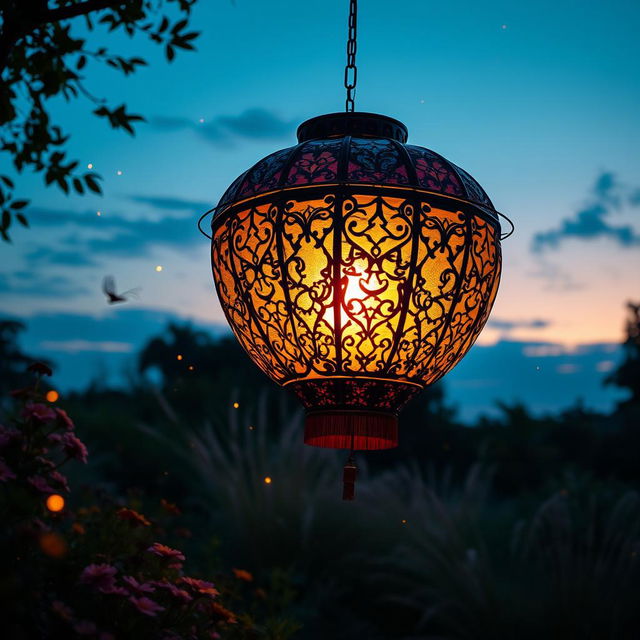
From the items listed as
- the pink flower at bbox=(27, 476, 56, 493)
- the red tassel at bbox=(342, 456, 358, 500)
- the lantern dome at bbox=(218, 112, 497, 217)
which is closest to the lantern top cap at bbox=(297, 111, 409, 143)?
the lantern dome at bbox=(218, 112, 497, 217)

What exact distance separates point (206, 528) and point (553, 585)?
269 centimetres

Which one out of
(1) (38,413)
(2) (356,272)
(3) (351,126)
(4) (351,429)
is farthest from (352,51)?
(1) (38,413)

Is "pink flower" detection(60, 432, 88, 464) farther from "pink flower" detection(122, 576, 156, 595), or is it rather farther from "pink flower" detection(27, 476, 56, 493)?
"pink flower" detection(122, 576, 156, 595)

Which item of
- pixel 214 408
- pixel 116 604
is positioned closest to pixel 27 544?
pixel 116 604

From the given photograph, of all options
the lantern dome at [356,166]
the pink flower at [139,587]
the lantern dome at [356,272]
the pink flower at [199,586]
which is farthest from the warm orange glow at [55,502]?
the lantern dome at [356,166]

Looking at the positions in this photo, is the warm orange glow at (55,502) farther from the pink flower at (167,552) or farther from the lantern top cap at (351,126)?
the lantern top cap at (351,126)

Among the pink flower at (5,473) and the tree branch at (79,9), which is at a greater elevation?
the tree branch at (79,9)

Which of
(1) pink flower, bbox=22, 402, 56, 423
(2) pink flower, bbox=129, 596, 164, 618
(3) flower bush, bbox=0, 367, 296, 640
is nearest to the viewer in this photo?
(3) flower bush, bbox=0, 367, 296, 640

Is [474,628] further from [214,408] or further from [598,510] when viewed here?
[214,408]

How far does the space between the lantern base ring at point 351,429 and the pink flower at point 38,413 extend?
0.62 meters

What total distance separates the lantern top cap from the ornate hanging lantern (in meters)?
0.06

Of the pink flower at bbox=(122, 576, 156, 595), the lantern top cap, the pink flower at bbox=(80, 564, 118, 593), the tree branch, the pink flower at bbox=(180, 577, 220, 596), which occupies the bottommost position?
the pink flower at bbox=(180, 577, 220, 596)

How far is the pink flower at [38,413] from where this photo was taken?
6.23 feet

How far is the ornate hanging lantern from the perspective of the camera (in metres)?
1.59
